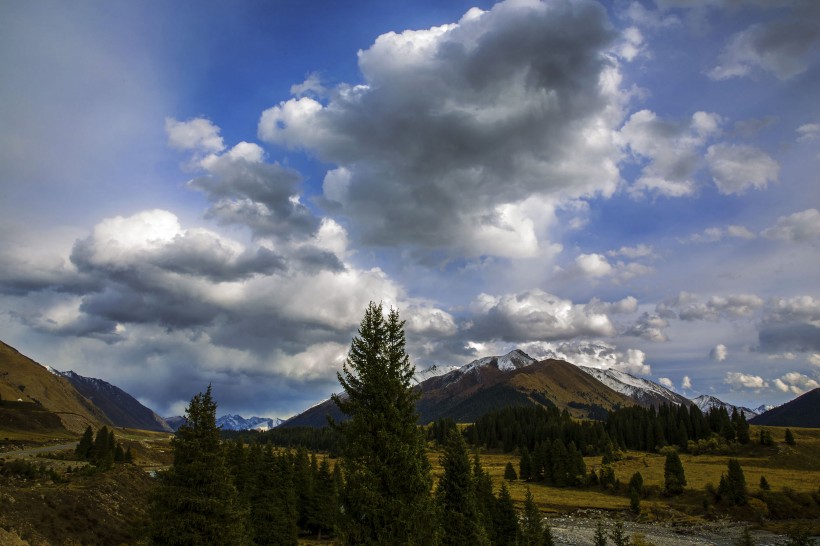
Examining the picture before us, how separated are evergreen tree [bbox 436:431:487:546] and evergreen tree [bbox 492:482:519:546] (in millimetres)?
13678

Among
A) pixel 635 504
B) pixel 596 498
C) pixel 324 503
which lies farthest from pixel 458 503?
pixel 596 498

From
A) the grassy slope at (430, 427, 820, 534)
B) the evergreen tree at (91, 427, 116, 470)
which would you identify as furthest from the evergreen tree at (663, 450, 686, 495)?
the evergreen tree at (91, 427, 116, 470)

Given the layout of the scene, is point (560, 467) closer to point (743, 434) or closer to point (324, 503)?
point (743, 434)

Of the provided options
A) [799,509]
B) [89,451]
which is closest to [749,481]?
[799,509]

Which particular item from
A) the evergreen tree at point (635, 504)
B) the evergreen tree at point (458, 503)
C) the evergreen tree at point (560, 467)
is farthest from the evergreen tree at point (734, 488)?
the evergreen tree at point (458, 503)

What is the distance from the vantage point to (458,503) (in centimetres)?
3103

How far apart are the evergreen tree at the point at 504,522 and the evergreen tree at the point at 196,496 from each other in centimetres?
2633

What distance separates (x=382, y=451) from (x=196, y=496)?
11.1 m

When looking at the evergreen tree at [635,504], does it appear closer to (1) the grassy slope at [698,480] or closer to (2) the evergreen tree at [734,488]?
(1) the grassy slope at [698,480]

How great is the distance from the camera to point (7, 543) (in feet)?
106

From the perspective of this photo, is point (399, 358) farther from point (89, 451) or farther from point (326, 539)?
point (89, 451)

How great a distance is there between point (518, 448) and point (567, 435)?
69.0 ft

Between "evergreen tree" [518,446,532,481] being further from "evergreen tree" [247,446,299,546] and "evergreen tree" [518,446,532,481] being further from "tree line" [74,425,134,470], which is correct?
"tree line" [74,425,134,470]

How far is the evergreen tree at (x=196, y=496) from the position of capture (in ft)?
77.6
